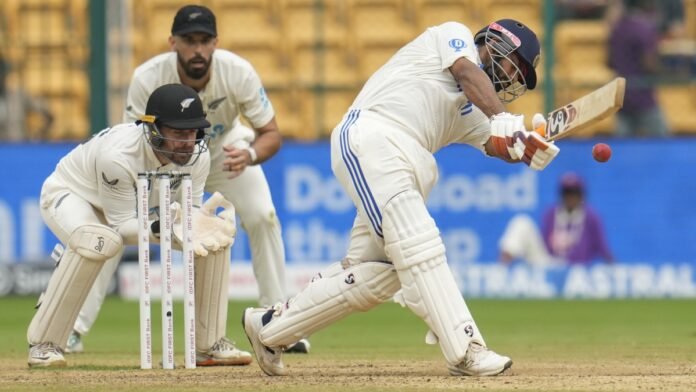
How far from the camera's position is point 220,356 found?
746 centimetres

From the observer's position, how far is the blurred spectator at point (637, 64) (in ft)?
47.3

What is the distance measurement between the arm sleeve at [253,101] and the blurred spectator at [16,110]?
642cm

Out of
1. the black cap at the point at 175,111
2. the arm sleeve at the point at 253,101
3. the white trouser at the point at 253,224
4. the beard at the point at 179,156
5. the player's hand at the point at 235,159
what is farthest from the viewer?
the white trouser at the point at 253,224

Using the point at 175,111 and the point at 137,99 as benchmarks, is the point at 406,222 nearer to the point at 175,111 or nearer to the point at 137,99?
the point at 175,111

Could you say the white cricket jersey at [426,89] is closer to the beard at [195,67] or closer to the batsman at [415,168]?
the batsman at [415,168]

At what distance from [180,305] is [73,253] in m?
6.00

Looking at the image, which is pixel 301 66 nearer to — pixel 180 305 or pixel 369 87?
pixel 180 305

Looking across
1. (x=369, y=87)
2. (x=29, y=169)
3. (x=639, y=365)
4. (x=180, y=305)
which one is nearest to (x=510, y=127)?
(x=369, y=87)

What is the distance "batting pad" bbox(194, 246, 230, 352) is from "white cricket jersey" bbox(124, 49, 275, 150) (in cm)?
138

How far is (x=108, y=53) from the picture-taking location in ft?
48.2

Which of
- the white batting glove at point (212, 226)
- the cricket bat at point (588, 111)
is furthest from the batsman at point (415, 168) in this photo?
the white batting glove at point (212, 226)

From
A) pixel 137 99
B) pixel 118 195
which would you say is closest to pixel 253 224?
pixel 137 99

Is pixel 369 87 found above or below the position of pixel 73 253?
above

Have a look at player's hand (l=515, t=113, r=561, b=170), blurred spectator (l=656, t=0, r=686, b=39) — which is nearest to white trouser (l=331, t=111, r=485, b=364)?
player's hand (l=515, t=113, r=561, b=170)
